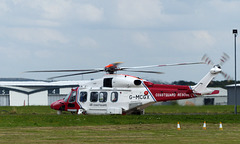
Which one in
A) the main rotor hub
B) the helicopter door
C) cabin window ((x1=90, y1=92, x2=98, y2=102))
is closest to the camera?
the main rotor hub

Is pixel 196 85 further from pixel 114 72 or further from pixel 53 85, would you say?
pixel 53 85

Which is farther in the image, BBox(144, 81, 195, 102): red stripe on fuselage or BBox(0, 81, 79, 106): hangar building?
BBox(0, 81, 79, 106): hangar building

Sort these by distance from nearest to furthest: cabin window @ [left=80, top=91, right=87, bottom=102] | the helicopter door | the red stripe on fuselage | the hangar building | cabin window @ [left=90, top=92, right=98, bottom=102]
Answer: the red stripe on fuselage < cabin window @ [left=90, top=92, right=98, bottom=102] < cabin window @ [left=80, top=91, right=87, bottom=102] < the helicopter door < the hangar building

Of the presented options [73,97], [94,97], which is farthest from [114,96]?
[73,97]

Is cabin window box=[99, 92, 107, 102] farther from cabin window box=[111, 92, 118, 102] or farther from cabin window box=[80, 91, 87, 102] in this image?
cabin window box=[80, 91, 87, 102]

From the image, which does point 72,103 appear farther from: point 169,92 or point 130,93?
point 169,92

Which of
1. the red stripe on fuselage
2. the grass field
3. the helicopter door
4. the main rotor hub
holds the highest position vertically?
the main rotor hub

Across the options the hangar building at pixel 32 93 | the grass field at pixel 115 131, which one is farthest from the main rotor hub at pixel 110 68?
the hangar building at pixel 32 93

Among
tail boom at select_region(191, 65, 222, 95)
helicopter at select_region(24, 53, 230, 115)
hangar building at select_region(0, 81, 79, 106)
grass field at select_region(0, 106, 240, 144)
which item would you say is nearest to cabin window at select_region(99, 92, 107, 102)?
helicopter at select_region(24, 53, 230, 115)

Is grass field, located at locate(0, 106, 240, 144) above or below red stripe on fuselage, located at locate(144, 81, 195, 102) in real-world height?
below

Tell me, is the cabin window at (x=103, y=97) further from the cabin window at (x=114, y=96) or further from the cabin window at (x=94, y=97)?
the cabin window at (x=114, y=96)

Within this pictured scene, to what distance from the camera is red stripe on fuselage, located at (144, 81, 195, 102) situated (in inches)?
1529

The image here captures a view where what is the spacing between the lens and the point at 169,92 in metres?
38.8

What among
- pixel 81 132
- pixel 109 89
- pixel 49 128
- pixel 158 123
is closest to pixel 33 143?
pixel 81 132
